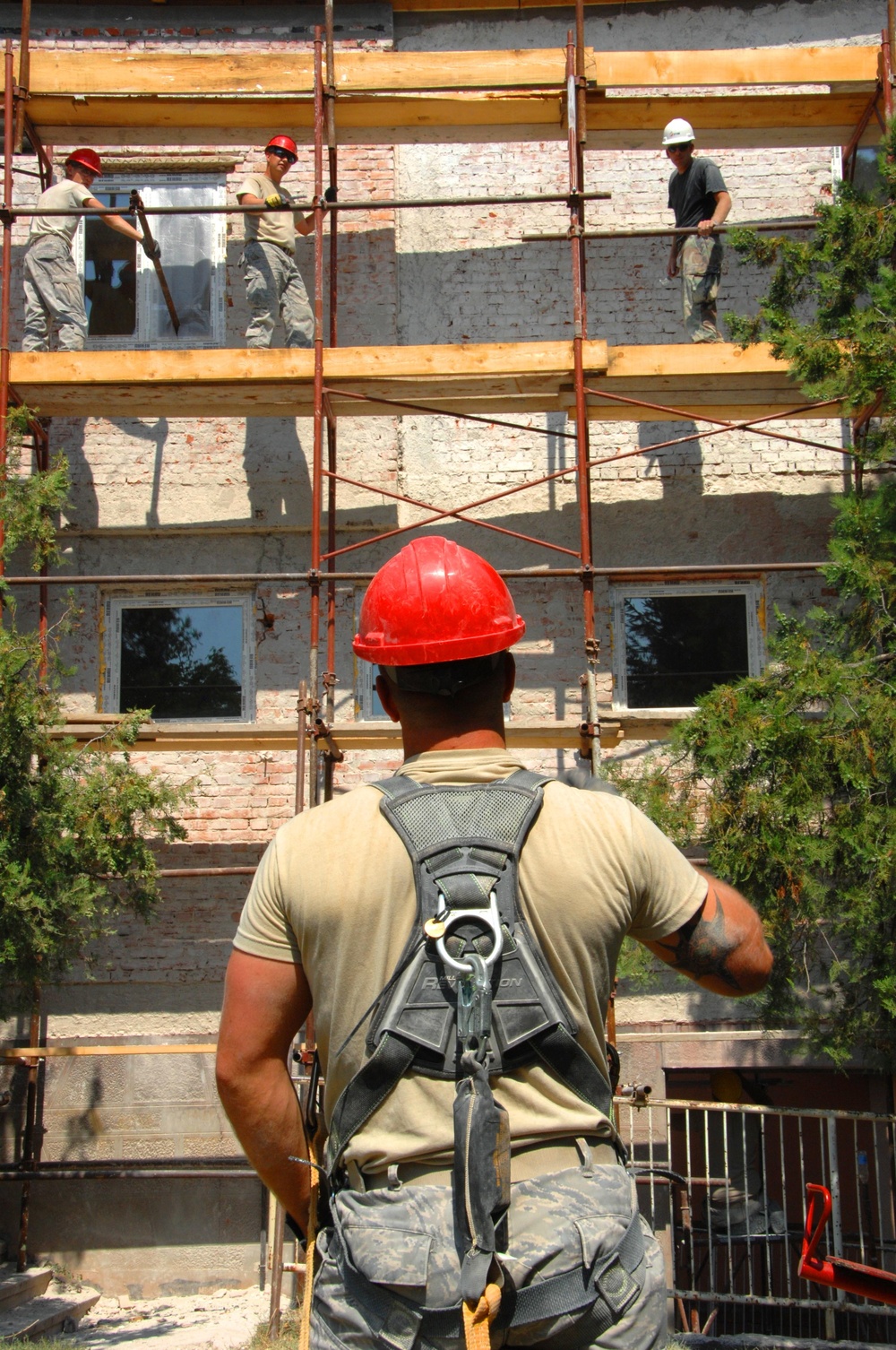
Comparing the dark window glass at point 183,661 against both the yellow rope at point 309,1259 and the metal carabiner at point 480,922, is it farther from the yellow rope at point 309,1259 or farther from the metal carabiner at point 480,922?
the metal carabiner at point 480,922

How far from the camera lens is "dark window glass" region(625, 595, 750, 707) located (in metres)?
10.7

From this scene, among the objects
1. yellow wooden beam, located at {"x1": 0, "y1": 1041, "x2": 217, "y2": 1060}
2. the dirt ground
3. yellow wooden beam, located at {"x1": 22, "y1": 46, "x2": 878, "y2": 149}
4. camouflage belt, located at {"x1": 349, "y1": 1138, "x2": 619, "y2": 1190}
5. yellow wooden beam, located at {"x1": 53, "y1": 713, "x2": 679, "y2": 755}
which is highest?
yellow wooden beam, located at {"x1": 22, "y1": 46, "x2": 878, "y2": 149}

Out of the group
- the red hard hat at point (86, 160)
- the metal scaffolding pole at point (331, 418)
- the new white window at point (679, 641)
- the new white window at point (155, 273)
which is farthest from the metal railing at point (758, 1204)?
the red hard hat at point (86, 160)

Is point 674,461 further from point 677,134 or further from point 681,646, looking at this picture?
point 677,134

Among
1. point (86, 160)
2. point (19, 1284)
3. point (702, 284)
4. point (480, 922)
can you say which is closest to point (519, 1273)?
point (480, 922)

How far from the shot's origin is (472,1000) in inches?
88.0

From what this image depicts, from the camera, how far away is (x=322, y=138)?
35.7ft

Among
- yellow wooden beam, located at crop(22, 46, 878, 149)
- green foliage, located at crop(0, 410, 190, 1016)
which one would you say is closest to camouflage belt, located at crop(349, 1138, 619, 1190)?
green foliage, located at crop(0, 410, 190, 1016)

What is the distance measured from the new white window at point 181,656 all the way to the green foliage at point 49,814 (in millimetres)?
1685

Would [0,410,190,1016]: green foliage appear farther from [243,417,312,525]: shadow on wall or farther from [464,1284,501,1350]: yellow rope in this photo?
[464,1284,501,1350]: yellow rope

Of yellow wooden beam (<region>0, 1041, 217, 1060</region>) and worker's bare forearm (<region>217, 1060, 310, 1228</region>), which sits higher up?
worker's bare forearm (<region>217, 1060, 310, 1228</region>)

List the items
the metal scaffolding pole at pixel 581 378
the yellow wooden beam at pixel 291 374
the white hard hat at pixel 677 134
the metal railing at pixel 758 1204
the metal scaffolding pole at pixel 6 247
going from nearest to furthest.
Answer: the metal railing at pixel 758 1204
the metal scaffolding pole at pixel 581 378
the metal scaffolding pole at pixel 6 247
the yellow wooden beam at pixel 291 374
the white hard hat at pixel 677 134

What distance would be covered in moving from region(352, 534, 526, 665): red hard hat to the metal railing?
21.1 feet

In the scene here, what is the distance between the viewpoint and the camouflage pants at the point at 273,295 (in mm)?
10508
